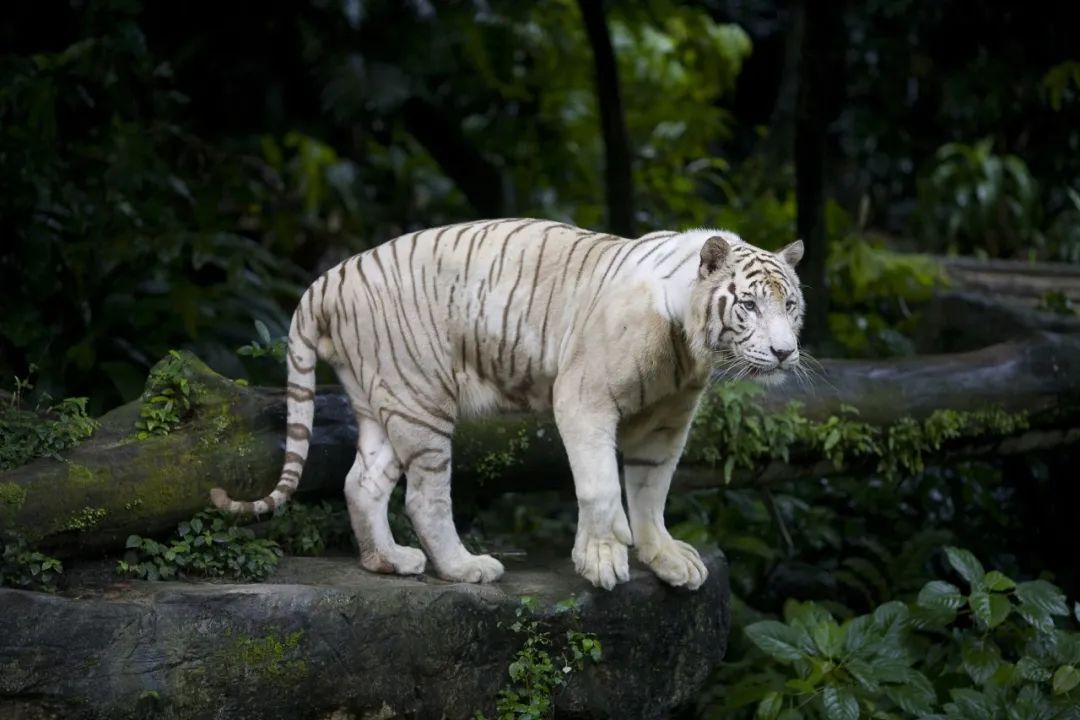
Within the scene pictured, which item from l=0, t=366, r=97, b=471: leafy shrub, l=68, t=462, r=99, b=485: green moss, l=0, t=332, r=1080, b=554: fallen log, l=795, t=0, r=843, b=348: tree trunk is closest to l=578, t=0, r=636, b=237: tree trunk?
l=795, t=0, r=843, b=348: tree trunk

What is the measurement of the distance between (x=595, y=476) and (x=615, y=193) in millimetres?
3440

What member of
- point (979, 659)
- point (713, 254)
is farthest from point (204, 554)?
point (979, 659)

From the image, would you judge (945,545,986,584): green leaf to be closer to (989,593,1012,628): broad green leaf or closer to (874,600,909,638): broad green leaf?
(989,593,1012,628): broad green leaf

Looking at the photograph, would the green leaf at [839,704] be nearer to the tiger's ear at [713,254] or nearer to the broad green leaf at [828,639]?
the broad green leaf at [828,639]

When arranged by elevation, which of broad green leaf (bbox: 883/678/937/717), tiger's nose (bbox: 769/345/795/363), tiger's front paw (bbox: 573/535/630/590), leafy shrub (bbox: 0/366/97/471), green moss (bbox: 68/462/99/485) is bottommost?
broad green leaf (bbox: 883/678/937/717)

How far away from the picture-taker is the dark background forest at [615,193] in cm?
570

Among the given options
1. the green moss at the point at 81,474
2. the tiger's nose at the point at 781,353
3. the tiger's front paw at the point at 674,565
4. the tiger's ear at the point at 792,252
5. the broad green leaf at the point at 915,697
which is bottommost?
the broad green leaf at the point at 915,697

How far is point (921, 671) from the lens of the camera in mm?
5398

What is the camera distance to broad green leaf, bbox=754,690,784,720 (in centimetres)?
489

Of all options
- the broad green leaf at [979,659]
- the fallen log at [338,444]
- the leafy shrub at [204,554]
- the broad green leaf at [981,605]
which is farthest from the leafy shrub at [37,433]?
the broad green leaf at [979,659]

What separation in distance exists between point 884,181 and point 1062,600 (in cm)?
736

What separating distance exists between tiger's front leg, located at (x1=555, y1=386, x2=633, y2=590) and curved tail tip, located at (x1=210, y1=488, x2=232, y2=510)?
1.16 metres

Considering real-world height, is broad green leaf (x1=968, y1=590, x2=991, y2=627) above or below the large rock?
below

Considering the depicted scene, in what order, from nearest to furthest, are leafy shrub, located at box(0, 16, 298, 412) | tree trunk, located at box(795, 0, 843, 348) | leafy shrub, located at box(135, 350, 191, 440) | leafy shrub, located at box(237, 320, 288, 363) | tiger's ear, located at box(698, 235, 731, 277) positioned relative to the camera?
1. tiger's ear, located at box(698, 235, 731, 277)
2. leafy shrub, located at box(135, 350, 191, 440)
3. leafy shrub, located at box(237, 320, 288, 363)
4. leafy shrub, located at box(0, 16, 298, 412)
5. tree trunk, located at box(795, 0, 843, 348)
